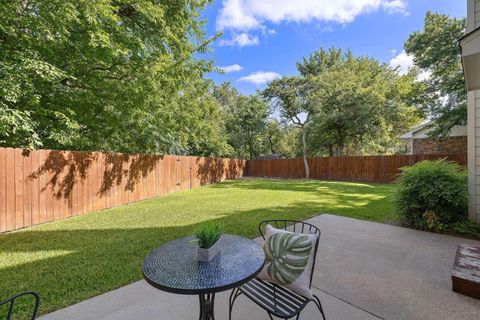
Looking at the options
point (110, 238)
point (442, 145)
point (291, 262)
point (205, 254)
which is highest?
point (442, 145)

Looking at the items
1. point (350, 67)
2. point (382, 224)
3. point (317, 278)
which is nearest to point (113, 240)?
point (317, 278)

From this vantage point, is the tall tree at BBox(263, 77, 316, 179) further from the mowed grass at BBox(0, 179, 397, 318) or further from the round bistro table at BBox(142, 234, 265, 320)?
the round bistro table at BBox(142, 234, 265, 320)

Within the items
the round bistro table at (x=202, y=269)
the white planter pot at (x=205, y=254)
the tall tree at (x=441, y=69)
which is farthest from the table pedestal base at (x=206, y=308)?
the tall tree at (x=441, y=69)

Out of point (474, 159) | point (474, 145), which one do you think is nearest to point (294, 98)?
point (474, 145)

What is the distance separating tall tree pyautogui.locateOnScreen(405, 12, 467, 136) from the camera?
10422 millimetres

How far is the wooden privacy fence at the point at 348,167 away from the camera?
11679 millimetres

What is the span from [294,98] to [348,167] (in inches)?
220

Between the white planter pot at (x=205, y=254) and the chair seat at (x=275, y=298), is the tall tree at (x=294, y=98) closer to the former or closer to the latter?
the chair seat at (x=275, y=298)

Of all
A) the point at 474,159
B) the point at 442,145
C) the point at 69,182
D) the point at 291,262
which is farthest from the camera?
the point at 442,145

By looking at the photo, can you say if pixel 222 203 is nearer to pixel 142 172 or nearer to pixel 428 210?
pixel 142 172

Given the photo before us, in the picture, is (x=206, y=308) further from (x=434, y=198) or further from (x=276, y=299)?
(x=434, y=198)

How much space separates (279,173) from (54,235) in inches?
569

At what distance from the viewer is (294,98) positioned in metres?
15.5

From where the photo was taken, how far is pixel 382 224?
4.66 metres
